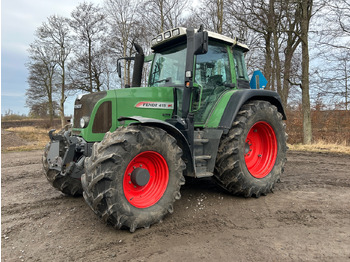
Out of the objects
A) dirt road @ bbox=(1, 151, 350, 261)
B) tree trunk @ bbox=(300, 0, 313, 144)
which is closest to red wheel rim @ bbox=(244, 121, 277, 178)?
dirt road @ bbox=(1, 151, 350, 261)

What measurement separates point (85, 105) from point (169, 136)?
140cm

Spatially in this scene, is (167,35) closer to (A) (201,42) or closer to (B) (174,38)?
Result: (B) (174,38)

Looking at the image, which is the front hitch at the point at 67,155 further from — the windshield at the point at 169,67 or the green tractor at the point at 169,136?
the windshield at the point at 169,67

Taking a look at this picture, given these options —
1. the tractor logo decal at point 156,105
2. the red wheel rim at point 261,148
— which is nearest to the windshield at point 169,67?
the tractor logo decal at point 156,105

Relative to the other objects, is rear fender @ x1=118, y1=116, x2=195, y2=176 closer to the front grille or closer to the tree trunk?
the front grille

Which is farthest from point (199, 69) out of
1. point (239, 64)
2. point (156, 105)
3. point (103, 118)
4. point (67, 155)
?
point (67, 155)

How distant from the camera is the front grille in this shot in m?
3.56

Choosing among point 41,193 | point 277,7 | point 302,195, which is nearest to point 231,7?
point 277,7

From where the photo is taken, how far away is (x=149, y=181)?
323 centimetres

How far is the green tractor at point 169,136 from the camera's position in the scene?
9.22 ft

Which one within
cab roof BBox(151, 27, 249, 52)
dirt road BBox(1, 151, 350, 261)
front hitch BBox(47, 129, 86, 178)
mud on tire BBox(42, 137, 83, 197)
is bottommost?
dirt road BBox(1, 151, 350, 261)

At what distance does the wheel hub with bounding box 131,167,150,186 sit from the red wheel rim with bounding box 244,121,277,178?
2117mm

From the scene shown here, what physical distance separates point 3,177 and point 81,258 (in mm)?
4513

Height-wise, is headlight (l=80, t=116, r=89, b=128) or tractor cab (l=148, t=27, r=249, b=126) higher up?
tractor cab (l=148, t=27, r=249, b=126)
